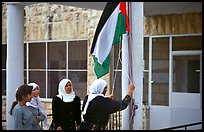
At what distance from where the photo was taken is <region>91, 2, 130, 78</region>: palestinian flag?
641 centimetres

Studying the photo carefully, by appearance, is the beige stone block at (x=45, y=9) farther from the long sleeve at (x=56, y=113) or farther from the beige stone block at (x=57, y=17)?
the long sleeve at (x=56, y=113)

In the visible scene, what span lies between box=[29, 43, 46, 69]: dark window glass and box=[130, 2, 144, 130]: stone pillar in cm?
726

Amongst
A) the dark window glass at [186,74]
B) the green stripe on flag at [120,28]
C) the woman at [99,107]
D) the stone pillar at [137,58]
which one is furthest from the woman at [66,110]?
the dark window glass at [186,74]

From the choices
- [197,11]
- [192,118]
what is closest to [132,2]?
[197,11]

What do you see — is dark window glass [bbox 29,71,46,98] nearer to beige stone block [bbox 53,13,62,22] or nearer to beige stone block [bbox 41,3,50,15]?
beige stone block [bbox 53,13,62,22]

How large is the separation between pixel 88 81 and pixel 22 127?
21.4 feet

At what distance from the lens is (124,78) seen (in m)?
6.56

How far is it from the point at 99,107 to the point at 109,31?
1.20 metres

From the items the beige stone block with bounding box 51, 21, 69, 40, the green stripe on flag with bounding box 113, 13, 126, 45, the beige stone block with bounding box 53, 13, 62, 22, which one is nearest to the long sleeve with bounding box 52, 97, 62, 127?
the green stripe on flag with bounding box 113, 13, 126, 45

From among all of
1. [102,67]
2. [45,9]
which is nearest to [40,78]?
[45,9]

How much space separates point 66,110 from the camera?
6645 mm

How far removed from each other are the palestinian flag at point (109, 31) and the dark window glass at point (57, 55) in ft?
21.0

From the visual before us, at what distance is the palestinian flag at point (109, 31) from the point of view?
6414 millimetres

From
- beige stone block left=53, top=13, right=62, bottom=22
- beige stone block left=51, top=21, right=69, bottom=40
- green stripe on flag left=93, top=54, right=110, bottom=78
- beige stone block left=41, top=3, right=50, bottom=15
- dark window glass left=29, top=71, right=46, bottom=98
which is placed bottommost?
dark window glass left=29, top=71, right=46, bottom=98
